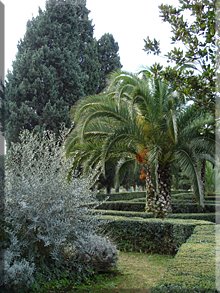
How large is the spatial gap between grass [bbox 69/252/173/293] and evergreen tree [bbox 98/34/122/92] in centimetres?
1556

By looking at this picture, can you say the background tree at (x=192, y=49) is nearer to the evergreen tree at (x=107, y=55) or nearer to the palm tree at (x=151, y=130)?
the palm tree at (x=151, y=130)

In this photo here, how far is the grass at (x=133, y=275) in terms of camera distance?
518cm

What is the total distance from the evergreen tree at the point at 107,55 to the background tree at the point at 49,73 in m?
1.89

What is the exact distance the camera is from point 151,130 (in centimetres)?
920

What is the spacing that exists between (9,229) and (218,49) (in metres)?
3.34

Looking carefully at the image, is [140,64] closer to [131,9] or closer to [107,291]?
[131,9]

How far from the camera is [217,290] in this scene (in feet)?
9.41

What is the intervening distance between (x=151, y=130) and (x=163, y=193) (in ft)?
4.84

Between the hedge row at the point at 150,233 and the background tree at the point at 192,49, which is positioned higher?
the background tree at the point at 192,49

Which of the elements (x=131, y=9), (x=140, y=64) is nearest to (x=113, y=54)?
(x=140, y=64)

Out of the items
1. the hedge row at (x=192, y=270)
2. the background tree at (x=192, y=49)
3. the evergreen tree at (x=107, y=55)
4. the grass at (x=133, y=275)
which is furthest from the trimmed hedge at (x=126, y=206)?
the evergreen tree at (x=107, y=55)

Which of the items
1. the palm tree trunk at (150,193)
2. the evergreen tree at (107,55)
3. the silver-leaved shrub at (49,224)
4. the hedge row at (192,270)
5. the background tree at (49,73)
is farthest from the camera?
the evergreen tree at (107,55)

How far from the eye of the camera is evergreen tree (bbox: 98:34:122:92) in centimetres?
2177

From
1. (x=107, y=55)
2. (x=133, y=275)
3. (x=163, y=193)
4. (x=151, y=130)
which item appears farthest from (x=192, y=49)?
(x=107, y=55)
